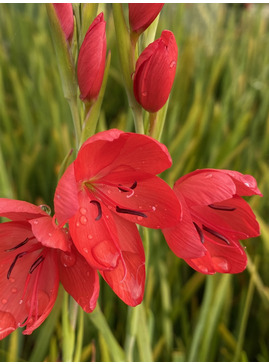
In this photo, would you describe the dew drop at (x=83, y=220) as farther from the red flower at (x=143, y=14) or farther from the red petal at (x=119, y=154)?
the red flower at (x=143, y=14)

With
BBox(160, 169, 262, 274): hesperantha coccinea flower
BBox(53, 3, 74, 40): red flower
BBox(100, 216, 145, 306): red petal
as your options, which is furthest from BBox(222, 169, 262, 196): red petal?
BBox(53, 3, 74, 40): red flower

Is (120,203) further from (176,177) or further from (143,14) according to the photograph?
(176,177)

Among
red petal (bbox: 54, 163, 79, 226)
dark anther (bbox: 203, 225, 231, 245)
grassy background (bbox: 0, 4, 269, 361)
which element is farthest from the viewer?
grassy background (bbox: 0, 4, 269, 361)

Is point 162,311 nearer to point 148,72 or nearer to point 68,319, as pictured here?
point 68,319

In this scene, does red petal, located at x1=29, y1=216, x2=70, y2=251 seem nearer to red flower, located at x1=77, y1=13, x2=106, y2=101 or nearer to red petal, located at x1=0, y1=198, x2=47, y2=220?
red petal, located at x1=0, y1=198, x2=47, y2=220

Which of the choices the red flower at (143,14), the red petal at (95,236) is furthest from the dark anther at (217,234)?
the red flower at (143,14)

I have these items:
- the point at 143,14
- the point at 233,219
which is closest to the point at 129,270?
the point at 233,219
